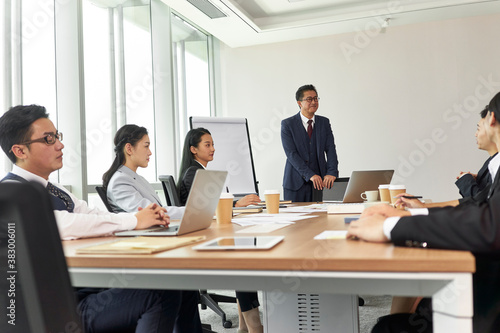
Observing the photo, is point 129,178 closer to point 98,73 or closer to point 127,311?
point 127,311

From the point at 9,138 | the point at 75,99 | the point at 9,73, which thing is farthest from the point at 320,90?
the point at 9,138

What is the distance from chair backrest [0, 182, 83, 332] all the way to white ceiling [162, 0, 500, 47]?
4.67m

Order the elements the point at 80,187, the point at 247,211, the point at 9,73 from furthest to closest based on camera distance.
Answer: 1. the point at 80,187
2. the point at 9,73
3. the point at 247,211

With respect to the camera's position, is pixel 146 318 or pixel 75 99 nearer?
pixel 146 318

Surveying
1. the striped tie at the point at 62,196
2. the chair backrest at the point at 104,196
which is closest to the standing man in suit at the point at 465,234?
the striped tie at the point at 62,196

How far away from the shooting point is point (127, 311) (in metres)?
1.31

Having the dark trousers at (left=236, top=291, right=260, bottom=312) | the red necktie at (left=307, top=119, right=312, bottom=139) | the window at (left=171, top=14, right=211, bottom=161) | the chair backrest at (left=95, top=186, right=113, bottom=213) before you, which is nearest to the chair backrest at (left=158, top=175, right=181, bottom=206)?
the chair backrest at (left=95, top=186, right=113, bottom=213)

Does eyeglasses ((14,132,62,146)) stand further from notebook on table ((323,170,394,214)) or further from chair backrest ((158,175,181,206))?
notebook on table ((323,170,394,214))

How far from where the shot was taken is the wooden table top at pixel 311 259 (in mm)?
810

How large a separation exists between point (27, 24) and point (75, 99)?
638 mm

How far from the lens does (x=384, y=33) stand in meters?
6.15

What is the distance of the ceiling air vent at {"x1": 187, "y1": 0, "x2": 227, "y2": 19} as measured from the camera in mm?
4933

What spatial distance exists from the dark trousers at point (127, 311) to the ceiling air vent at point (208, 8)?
4.12 m

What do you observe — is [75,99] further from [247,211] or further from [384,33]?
[384,33]
